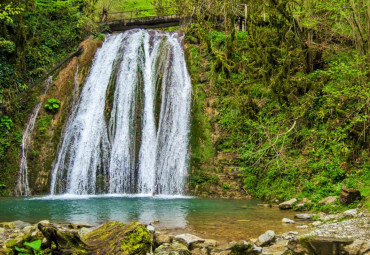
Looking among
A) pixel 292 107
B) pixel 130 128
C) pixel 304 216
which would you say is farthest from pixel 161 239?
pixel 130 128

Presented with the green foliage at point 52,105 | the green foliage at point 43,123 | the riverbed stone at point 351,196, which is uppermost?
the green foliage at point 52,105

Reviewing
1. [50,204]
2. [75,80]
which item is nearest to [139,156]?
[50,204]

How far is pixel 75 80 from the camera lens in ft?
54.4

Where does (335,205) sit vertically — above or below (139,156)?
below

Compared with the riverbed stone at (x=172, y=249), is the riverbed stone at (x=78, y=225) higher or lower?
higher

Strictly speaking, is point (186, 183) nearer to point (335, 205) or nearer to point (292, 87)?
point (292, 87)

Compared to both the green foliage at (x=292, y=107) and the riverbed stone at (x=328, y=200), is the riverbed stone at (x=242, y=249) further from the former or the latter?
the green foliage at (x=292, y=107)

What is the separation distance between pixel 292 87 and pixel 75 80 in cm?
1045

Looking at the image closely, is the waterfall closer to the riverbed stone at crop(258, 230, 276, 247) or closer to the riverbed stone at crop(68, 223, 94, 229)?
the riverbed stone at crop(68, 223, 94, 229)

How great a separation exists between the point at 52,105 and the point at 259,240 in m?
12.9

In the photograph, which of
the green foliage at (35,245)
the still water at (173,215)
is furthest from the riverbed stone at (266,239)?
the green foliage at (35,245)

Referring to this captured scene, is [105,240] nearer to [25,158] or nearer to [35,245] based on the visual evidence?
[35,245]

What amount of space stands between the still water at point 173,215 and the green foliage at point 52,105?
20.2ft

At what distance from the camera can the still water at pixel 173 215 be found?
638 cm
